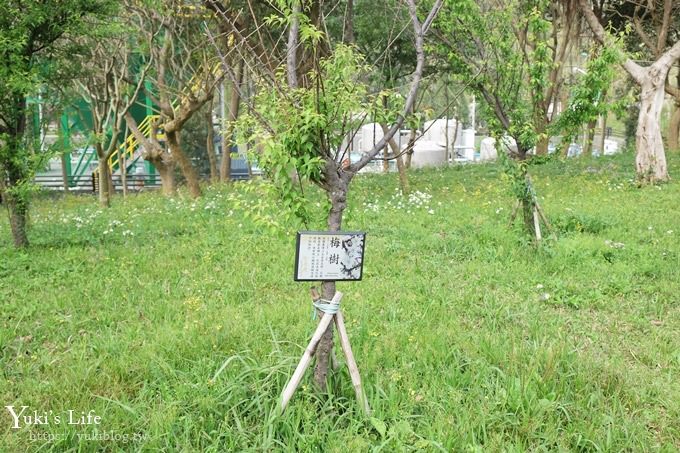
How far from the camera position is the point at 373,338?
404cm

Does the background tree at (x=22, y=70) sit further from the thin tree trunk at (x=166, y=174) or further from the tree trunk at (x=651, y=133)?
the tree trunk at (x=651, y=133)

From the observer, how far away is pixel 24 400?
10.8ft

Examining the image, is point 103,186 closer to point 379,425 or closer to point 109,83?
point 109,83

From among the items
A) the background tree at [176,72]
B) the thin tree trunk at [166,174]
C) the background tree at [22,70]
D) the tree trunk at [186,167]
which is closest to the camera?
the background tree at [22,70]

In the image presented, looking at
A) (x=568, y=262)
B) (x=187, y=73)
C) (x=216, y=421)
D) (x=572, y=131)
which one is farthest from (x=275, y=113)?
(x=187, y=73)

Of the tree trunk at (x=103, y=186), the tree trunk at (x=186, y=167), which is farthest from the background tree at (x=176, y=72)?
the tree trunk at (x=103, y=186)

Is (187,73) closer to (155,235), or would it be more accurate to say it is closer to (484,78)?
(155,235)

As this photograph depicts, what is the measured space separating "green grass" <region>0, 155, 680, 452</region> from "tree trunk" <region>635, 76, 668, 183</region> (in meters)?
3.91

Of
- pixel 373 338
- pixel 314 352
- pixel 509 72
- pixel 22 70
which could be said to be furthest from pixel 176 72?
pixel 314 352

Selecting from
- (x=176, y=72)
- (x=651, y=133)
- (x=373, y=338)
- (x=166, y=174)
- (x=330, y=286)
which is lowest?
(x=373, y=338)

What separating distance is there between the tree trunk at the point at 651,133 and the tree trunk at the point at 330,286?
32.2ft

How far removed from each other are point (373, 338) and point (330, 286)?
1050 mm

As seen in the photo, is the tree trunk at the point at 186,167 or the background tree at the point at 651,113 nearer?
the background tree at the point at 651,113

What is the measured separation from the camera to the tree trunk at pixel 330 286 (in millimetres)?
3115
